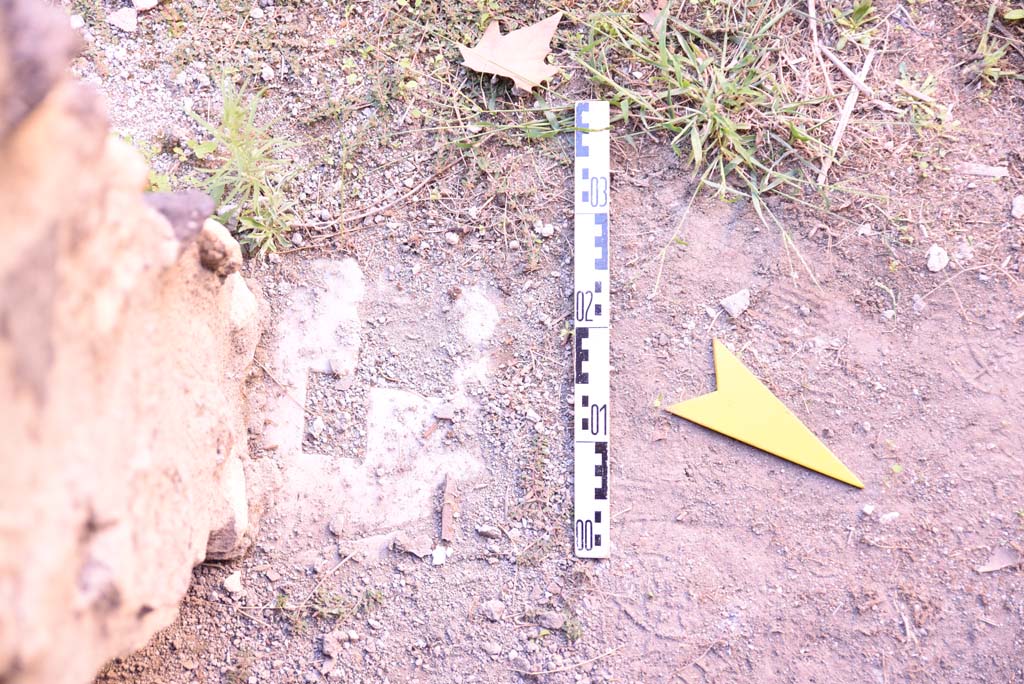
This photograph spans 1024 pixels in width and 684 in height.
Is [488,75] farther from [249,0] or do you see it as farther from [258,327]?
[258,327]

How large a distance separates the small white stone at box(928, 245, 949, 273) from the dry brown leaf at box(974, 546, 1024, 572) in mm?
856

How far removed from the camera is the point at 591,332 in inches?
88.7

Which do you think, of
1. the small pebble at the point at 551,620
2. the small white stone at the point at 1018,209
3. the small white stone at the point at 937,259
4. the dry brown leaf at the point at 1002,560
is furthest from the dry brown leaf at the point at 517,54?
the dry brown leaf at the point at 1002,560

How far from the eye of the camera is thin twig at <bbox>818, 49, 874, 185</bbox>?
2275 mm

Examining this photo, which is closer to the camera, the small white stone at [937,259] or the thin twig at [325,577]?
the thin twig at [325,577]

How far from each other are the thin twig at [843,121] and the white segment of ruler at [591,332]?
0.67 m

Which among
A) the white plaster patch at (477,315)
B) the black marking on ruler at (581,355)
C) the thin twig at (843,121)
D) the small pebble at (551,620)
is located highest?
the thin twig at (843,121)

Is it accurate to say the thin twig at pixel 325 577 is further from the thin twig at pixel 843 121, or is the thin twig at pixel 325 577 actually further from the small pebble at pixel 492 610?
the thin twig at pixel 843 121

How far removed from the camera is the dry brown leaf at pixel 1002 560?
2141mm

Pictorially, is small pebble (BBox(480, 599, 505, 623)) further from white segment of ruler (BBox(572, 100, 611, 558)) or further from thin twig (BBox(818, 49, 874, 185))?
thin twig (BBox(818, 49, 874, 185))

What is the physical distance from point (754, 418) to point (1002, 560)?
2.69ft

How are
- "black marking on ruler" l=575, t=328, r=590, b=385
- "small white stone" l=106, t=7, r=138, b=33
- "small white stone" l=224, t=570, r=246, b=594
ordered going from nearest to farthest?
"small white stone" l=224, t=570, r=246, b=594 < "black marking on ruler" l=575, t=328, r=590, b=385 < "small white stone" l=106, t=7, r=138, b=33

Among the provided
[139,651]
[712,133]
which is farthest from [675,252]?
[139,651]

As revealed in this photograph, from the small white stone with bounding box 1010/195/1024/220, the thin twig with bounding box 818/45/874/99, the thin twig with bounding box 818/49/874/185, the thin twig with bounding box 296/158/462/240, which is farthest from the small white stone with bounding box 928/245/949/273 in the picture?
the thin twig with bounding box 296/158/462/240
